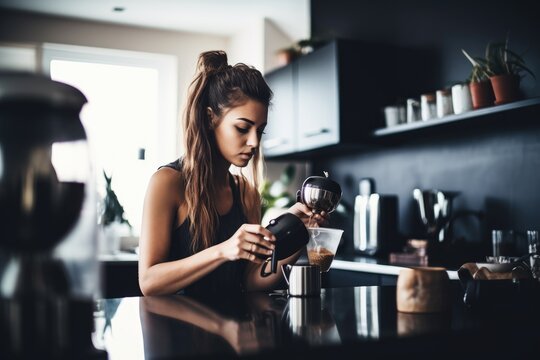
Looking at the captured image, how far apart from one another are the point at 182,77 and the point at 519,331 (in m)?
4.56

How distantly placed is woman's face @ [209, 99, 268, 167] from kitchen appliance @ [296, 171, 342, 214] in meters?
0.22

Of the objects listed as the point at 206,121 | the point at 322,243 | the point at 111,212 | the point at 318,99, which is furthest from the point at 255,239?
the point at 111,212

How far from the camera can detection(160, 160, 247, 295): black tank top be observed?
182 cm

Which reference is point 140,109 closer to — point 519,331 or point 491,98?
point 491,98

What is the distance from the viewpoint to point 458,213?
3.02 metres

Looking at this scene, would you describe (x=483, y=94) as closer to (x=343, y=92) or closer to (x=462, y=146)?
(x=462, y=146)

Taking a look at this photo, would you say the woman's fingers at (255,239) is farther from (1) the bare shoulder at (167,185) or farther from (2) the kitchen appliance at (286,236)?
(1) the bare shoulder at (167,185)

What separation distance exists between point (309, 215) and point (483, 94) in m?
1.43

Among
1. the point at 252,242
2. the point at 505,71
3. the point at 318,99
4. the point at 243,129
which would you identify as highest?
the point at 318,99

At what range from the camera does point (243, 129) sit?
1816 millimetres

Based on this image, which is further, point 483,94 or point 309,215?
point 483,94

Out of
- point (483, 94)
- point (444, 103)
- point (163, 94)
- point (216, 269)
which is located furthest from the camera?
point (163, 94)

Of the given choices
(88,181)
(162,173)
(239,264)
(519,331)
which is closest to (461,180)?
(239,264)

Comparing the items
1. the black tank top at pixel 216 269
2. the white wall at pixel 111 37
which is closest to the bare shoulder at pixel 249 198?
the black tank top at pixel 216 269
